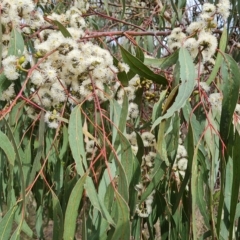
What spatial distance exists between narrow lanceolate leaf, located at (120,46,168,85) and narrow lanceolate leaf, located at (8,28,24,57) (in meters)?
0.28

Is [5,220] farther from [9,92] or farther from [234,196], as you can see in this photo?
[234,196]

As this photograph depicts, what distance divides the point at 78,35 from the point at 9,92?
0.26 metres

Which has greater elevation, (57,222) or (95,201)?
(95,201)

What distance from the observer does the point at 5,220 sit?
105 centimetres

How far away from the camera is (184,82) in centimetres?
96

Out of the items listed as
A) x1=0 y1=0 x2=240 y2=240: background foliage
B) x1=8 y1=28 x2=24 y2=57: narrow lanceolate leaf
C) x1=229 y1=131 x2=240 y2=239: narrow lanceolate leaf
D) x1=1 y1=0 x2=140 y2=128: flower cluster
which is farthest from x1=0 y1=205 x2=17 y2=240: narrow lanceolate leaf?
x1=229 y1=131 x2=240 y2=239: narrow lanceolate leaf

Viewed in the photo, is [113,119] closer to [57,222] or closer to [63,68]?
[63,68]

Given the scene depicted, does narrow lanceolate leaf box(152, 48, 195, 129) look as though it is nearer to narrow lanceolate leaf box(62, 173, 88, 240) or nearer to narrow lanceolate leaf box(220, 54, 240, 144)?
narrow lanceolate leaf box(220, 54, 240, 144)

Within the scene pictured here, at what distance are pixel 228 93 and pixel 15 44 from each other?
567 millimetres

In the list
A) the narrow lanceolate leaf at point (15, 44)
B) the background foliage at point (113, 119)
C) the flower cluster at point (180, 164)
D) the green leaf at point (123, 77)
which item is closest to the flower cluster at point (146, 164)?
the background foliage at point (113, 119)

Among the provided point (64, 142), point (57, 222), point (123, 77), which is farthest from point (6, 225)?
point (123, 77)

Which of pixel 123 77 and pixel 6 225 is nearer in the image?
pixel 6 225

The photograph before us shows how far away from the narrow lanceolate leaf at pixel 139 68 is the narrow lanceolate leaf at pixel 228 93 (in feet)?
0.56

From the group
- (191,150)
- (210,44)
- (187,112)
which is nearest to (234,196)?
(191,150)
